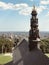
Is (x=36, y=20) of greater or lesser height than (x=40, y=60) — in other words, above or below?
above

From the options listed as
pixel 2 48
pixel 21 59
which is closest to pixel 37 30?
pixel 21 59

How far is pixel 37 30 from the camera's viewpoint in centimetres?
3216

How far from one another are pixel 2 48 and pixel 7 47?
2.87m

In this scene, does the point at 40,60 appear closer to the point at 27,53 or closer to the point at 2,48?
the point at 27,53

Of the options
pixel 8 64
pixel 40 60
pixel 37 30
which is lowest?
pixel 8 64

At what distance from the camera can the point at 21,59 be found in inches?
1369

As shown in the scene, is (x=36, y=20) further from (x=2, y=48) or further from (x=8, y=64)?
(x=2, y=48)

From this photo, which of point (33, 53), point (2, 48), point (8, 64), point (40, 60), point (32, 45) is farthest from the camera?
point (2, 48)

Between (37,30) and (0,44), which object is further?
(0,44)

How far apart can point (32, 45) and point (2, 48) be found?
36.3 m

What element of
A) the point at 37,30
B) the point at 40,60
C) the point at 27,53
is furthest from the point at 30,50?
the point at 40,60

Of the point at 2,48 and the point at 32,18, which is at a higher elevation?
the point at 32,18

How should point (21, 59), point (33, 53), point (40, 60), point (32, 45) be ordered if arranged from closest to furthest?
1. point (40, 60)
2. point (33, 53)
3. point (32, 45)
4. point (21, 59)

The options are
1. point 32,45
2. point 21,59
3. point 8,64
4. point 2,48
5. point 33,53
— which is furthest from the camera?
point 2,48
